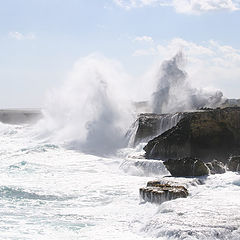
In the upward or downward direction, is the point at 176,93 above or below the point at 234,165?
above

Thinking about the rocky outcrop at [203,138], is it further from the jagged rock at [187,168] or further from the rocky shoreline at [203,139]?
the jagged rock at [187,168]

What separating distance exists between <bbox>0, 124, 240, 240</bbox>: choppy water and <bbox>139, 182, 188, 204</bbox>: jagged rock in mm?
226

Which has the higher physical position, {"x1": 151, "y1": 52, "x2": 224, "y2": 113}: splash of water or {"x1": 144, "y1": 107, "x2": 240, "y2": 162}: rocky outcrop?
{"x1": 151, "y1": 52, "x2": 224, "y2": 113}: splash of water

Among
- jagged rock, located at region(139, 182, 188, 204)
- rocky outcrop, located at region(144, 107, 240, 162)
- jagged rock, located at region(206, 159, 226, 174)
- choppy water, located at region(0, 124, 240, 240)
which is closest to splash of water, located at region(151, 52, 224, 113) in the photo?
rocky outcrop, located at region(144, 107, 240, 162)

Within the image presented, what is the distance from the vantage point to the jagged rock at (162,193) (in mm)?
10902

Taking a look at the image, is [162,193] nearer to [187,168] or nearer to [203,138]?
[187,168]

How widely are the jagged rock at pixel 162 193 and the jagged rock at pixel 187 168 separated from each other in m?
2.59

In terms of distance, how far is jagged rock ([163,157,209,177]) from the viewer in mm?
14047

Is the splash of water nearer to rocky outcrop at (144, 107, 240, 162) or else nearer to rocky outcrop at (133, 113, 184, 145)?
rocky outcrop at (133, 113, 184, 145)

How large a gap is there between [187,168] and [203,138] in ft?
15.1

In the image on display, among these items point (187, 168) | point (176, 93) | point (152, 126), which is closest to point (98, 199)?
point (187, 168)

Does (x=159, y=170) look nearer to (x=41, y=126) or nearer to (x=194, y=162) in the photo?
(x=194, y=162)

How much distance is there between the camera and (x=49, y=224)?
973cm

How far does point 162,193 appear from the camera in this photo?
11.0 meters
